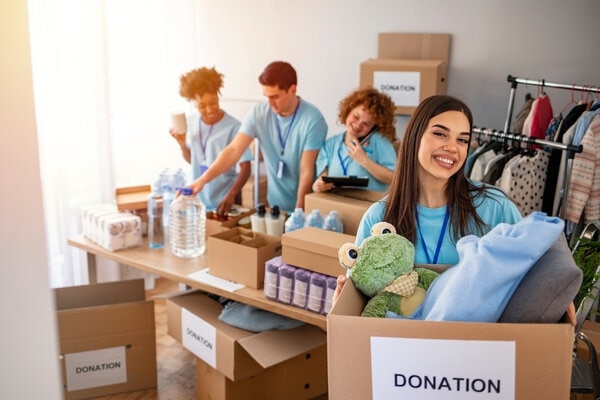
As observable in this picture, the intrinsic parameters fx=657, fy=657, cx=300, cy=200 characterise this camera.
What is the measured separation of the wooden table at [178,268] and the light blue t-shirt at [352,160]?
→ 0.78m

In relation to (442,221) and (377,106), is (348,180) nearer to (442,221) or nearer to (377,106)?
(377,106)

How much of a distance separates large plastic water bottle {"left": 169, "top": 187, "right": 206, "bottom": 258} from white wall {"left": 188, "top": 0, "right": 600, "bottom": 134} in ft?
5.63

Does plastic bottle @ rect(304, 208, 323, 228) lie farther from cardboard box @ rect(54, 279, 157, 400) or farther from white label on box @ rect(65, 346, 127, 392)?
white label on box @ rect(65, 346, 127, 392)

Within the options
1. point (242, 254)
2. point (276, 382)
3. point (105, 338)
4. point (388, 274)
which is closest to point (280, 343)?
point (276, 382)

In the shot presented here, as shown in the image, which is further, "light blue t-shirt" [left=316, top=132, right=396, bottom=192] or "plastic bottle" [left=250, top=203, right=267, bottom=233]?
"light blue t-shirt" [left=316, top=132, right=396, bottom=192]

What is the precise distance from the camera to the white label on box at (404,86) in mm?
Result: 3838

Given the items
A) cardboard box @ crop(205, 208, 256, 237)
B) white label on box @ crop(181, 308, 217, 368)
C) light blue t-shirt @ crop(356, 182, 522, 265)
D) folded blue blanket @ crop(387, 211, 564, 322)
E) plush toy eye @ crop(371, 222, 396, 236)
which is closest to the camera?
folded blue blanket @ crop(387, 211, 564, 322)

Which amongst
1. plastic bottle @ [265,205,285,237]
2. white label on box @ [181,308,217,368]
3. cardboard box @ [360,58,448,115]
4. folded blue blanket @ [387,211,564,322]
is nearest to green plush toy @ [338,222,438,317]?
folded blue blanket @ [387,211,564,322]

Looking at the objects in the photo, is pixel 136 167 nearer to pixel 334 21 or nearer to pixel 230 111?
pixel 230 111

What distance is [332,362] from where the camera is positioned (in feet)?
3.87

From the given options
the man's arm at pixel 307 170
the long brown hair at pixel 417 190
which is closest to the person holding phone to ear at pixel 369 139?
the man's arm at pixel 307 170

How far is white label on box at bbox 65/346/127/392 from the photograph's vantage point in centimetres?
311

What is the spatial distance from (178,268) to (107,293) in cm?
49

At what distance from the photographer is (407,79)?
3.84 meters
